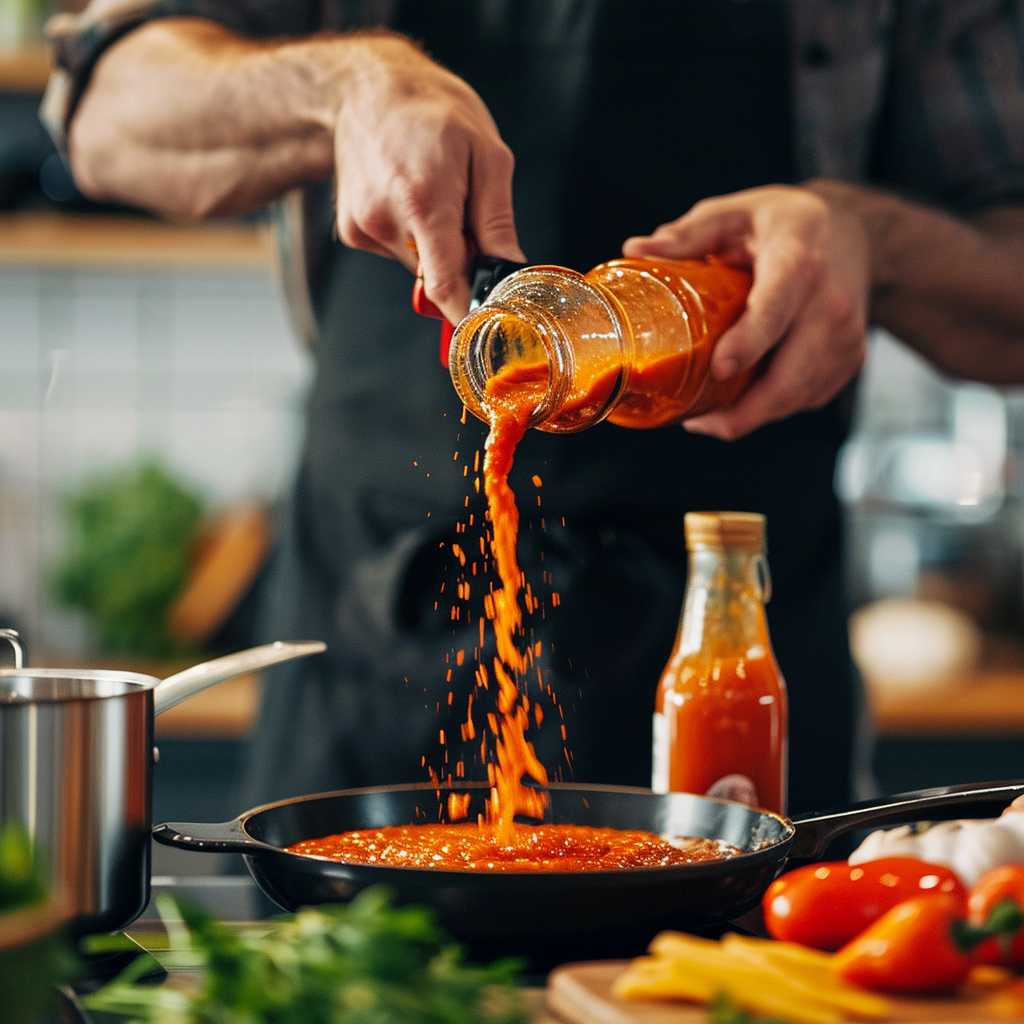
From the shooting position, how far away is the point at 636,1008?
1.81 ft

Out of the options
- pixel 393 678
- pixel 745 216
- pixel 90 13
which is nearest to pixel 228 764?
pixel 393 678

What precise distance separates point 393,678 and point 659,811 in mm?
584

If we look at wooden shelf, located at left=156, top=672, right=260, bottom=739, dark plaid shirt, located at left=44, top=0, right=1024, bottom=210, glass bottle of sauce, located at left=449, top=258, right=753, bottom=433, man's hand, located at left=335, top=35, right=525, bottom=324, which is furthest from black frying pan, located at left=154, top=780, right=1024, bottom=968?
wooden shelf, located at left=156, top=672, right=260, bottom=739

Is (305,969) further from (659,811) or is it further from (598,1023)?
(659,811)

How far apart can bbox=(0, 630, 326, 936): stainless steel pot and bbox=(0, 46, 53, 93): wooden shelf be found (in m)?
2.07

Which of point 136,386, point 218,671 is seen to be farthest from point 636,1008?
point 136,386

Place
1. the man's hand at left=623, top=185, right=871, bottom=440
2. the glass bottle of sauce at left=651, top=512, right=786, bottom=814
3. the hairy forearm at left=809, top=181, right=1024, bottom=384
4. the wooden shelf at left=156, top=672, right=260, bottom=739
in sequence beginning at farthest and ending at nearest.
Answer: the wooden shelf at left=156, top=672, right=260, bottom=739, the hairy forearm at left=809, top=181, right=1024, bottom=384, the man's hand at left=623, top=185, right=871, bottom=440, the glass bottle of sauce at left=651, top=512, right=786, bottom=814

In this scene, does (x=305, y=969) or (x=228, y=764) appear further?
(x=228, y=764)

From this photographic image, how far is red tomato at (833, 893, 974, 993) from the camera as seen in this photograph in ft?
1.84

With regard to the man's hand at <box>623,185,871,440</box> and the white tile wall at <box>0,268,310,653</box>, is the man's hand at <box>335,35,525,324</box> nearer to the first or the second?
the man's hand at <box>623,185,871,440</box>

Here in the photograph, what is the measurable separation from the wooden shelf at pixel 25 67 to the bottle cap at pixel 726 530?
6.48 ft

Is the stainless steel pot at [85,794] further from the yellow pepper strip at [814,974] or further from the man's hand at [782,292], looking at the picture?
the man's hand at [782,292]

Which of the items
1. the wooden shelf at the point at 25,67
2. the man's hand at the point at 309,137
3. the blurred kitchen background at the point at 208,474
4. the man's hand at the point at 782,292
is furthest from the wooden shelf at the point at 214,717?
the man's hand at the point at 782,292

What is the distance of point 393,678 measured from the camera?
1.40m
